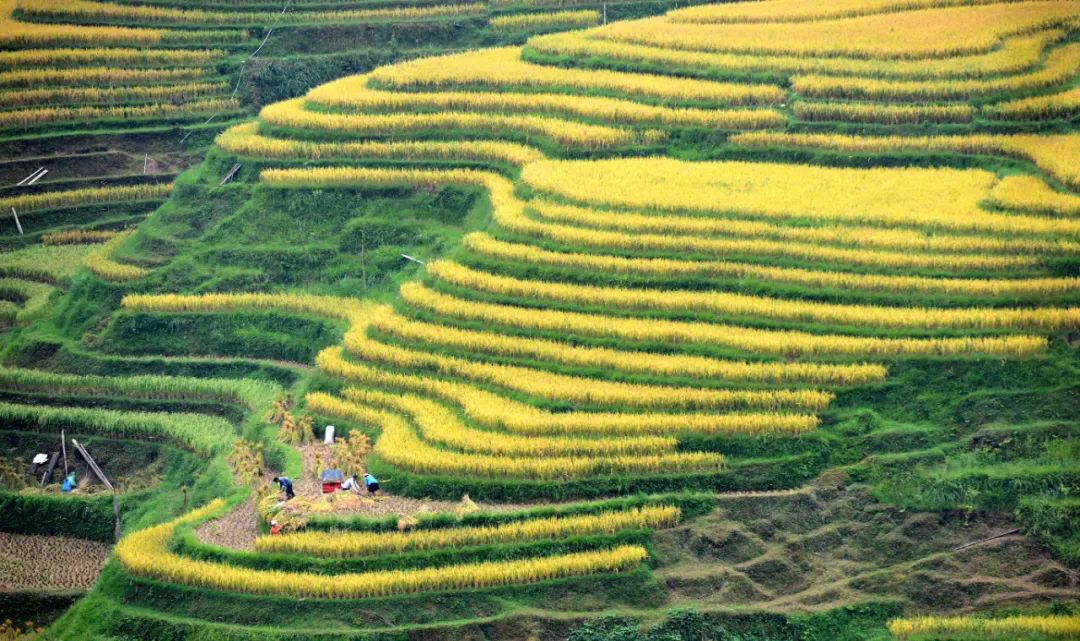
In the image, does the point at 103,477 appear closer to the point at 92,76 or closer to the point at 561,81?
the point at 92,76

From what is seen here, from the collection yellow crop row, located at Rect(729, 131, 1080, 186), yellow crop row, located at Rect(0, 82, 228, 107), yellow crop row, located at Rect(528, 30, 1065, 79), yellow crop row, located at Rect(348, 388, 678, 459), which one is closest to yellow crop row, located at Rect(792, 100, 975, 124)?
yellow crop row, located at Rect(729, 131, 1080, 186)

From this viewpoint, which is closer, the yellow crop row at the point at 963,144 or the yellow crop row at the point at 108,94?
the yellow crop row at the point at 963,144

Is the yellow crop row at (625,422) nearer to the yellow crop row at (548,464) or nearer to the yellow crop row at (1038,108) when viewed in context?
the yellow crop row at (548,464)

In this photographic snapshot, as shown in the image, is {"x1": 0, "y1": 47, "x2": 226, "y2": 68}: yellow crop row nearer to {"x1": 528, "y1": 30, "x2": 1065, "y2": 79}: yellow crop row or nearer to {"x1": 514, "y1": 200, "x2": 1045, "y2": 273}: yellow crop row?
{"x1": 528, "y1": 30, "x2": 1065, "y2": 79}: yellow crop row

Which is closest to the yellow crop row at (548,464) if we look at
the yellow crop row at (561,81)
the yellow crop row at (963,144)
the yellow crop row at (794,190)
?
the yellow crop row at (794,190)

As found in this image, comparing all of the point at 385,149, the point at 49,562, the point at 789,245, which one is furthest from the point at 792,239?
the point at 49,562

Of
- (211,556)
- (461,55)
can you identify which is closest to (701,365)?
(211,556)
